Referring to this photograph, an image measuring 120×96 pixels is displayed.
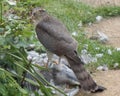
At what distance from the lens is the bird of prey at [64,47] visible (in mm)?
5859

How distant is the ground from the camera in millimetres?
6207

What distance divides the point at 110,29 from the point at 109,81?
2368 millimetres

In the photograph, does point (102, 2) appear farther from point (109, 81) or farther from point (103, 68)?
point (109, 81)

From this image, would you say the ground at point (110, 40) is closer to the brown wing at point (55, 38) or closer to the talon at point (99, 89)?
the talon at point (99, 89)

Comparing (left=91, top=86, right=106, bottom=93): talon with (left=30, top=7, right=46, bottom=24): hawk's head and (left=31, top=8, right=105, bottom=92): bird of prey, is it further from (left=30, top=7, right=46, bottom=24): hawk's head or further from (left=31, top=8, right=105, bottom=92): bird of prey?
(left=30, top=7, right=46, bottom=24): hawk's head

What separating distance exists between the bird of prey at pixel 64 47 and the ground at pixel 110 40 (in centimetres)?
23

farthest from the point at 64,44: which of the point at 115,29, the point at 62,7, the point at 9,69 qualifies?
the point at 62,7

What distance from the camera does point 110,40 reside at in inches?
321

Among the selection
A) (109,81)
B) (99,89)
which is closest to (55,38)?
(99,89)

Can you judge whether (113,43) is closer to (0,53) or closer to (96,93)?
(96,93)

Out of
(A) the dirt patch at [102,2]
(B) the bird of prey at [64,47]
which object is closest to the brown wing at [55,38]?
(B) the bird of prey at [64,47]

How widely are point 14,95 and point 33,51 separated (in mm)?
2366

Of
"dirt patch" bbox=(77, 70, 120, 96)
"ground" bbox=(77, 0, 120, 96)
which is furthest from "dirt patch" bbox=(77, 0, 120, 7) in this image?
"dirt patch" bbox=(77, 70, 120, 96)

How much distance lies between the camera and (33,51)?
647 centimetres
